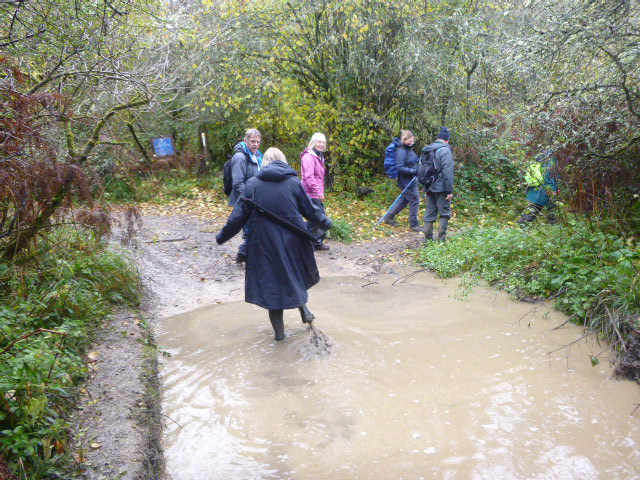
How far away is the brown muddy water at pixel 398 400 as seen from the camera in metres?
3.35

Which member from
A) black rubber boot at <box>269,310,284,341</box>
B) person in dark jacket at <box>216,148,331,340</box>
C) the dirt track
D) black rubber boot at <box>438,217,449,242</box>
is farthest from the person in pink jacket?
person in dark jacket at <box>216,148,331,340</box>

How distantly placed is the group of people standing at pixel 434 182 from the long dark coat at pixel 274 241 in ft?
13.7

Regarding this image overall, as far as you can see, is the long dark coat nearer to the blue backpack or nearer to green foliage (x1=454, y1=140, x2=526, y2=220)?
the blue backpack

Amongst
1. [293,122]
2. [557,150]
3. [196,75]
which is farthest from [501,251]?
[196,75]

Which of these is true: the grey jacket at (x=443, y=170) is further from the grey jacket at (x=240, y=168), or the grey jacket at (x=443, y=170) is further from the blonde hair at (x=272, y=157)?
the blonde hair at (x=272, y=157)

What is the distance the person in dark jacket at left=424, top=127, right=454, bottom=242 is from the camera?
8.21 metres

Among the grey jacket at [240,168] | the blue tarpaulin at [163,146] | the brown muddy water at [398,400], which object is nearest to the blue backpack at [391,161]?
the grey jacket at [240,168]

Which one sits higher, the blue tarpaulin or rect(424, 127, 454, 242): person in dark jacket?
the blue tarpaulin

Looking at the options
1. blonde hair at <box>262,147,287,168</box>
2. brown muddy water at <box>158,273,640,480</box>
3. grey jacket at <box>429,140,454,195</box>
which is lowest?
brown muddy water at <box>158,273,640,480</box>

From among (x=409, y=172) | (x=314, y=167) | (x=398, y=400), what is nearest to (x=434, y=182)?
→ (x=409, y=172)

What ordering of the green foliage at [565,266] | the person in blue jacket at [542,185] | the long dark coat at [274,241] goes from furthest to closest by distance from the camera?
the person in blue jacket at [542,185]
the green foliage at [565,266]
the long dark coat at [274,241]

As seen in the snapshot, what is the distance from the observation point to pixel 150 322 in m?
5.82

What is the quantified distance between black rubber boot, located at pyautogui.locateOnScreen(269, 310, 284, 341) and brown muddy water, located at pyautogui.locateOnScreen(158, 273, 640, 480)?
10cm

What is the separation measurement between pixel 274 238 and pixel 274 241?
3 centimetres
